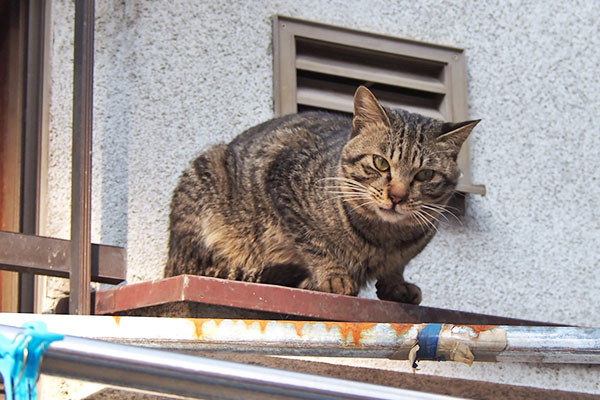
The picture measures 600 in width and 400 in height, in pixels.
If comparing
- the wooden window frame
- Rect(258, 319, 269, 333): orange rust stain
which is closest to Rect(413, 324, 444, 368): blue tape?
Rect(258, 319, 269, 333): orange rust stain

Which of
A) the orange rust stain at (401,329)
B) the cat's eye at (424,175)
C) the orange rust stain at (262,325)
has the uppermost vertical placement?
the cat's eye at (424,175)

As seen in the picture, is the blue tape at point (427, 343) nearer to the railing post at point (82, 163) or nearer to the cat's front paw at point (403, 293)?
the cat's front paw at point (403, 293)

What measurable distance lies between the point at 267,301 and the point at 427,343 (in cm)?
57

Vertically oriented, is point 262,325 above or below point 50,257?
below

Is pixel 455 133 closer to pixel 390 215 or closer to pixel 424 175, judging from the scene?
pixel 424 175

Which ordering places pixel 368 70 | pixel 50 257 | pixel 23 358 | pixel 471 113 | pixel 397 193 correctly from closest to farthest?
pixel 23 358 < pixel 50 257 < pixel 397 193 < pixel 368 70 < pixel 471 113

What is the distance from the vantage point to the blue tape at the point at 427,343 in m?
1.98

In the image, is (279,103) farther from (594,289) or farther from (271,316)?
(594,289)

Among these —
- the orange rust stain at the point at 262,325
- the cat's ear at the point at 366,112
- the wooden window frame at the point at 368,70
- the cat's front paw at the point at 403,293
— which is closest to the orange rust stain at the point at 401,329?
the orange rust stain at the point at 262,325

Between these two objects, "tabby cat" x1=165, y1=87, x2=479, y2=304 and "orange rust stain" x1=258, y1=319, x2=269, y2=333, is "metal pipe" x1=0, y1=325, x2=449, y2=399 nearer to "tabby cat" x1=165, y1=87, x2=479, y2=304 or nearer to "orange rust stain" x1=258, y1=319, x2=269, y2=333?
"orange rust stain" x1=258, y1=319, x2=269, y2=333

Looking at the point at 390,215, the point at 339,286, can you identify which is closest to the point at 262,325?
the point at 339,286

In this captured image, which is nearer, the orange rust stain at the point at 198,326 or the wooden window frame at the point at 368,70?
the orange rust stain at the point at 198,326

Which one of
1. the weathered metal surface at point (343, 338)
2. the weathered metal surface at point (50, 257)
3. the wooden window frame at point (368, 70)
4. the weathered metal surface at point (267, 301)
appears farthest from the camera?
the wooden window frame at point (368, 70)

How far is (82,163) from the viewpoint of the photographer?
2.65 meters
